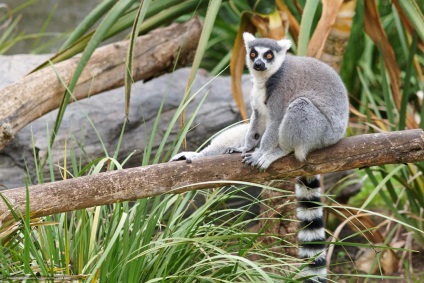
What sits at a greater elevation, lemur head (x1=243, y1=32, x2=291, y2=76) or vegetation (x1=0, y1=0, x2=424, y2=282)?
lemur head (x1=243, y1=32, x2=291, y2=76)

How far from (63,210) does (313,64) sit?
1534 millimetres

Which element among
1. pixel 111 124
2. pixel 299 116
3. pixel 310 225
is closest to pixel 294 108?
pixel 299 116

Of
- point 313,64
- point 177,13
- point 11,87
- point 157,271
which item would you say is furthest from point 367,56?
point 157,271

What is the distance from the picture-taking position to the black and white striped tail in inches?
120

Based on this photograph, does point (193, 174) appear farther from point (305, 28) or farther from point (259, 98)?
point (305, 28)

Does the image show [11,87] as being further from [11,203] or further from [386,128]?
[386,128]

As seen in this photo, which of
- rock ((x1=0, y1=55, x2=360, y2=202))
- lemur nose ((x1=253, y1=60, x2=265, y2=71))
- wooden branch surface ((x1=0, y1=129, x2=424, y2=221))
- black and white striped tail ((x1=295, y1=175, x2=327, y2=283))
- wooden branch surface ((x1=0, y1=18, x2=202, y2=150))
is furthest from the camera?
rock ((x1=0, y1=55, x2=360, y2=202))

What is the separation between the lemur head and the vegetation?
12 centimetres

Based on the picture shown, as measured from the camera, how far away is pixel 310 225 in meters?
3.15

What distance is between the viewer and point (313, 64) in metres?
3.40

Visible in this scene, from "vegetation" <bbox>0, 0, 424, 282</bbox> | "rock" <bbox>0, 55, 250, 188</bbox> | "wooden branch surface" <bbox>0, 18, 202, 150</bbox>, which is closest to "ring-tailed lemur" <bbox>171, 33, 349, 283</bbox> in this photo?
"vegetation" <bbox>0, 0, 424, 282</bbox>

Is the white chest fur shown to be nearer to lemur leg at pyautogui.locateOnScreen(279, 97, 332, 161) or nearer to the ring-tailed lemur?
the ring-tailed lemur

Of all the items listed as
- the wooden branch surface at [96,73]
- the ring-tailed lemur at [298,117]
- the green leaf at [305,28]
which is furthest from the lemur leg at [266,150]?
the wooden branch surface at [96,73]

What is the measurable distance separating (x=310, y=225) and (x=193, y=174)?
29.0 inches
